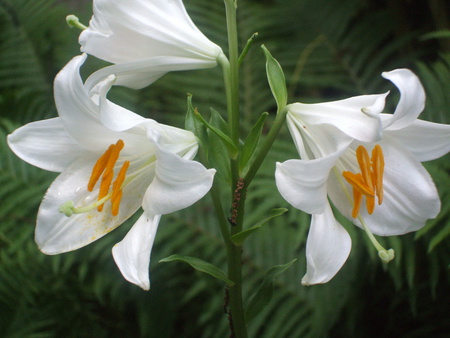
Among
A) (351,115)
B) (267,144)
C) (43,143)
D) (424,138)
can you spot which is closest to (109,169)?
(43,143)

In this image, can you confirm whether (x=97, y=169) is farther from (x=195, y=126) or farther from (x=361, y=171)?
(x=361, y=171)

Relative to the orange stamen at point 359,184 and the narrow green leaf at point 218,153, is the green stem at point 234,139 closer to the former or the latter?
the narrow green leaf at point 218,153

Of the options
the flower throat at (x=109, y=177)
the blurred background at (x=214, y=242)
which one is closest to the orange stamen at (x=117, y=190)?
the flower throat at (x=109, y=177)

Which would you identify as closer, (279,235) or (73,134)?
(73,134)

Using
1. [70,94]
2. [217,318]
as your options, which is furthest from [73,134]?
[217,318]

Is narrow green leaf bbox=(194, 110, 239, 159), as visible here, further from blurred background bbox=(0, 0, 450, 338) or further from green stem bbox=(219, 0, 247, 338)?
blurred background bbox=(0, 0, 450, 338)

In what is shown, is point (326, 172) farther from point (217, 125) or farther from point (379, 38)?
point (379, 38)
